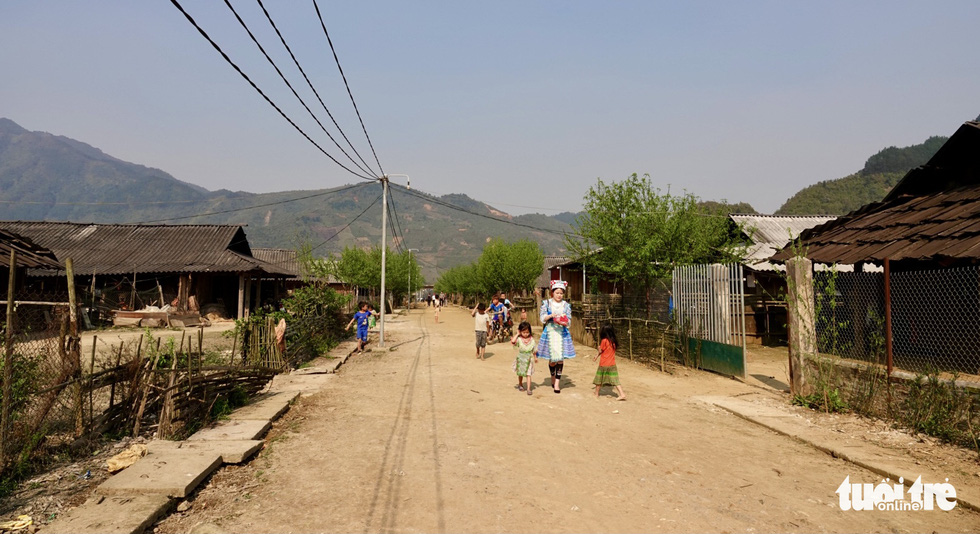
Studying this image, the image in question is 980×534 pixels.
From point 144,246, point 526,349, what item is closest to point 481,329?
point 526,349

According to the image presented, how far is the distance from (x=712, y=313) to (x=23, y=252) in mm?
13884

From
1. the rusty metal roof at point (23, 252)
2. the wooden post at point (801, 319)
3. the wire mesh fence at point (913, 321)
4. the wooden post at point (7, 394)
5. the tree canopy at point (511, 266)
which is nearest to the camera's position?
the wooden post at point (7, 394)

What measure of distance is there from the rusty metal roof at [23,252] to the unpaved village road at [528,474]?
5261 millimetres

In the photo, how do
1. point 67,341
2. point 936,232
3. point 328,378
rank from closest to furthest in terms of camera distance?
point 67,341, point 936,232, point 328,378

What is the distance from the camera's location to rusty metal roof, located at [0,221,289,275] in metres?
25.6

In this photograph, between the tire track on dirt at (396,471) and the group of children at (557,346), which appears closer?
the tire track on dirt at (396,471)

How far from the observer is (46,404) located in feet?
17.4

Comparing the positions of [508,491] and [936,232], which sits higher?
[936,232]

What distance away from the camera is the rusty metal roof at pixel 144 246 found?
→ 25562 mm

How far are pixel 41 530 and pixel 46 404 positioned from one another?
2.00 metres

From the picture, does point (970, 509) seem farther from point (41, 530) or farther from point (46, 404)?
point (46, 404)

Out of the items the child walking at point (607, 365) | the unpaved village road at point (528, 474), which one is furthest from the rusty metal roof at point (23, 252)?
the child walking at point (607, 365)

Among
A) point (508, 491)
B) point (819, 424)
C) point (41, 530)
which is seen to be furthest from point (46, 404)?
point (819, 424)

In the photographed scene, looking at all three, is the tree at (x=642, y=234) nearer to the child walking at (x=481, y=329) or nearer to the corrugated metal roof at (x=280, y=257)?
the child walking at (x=481, y=329)
